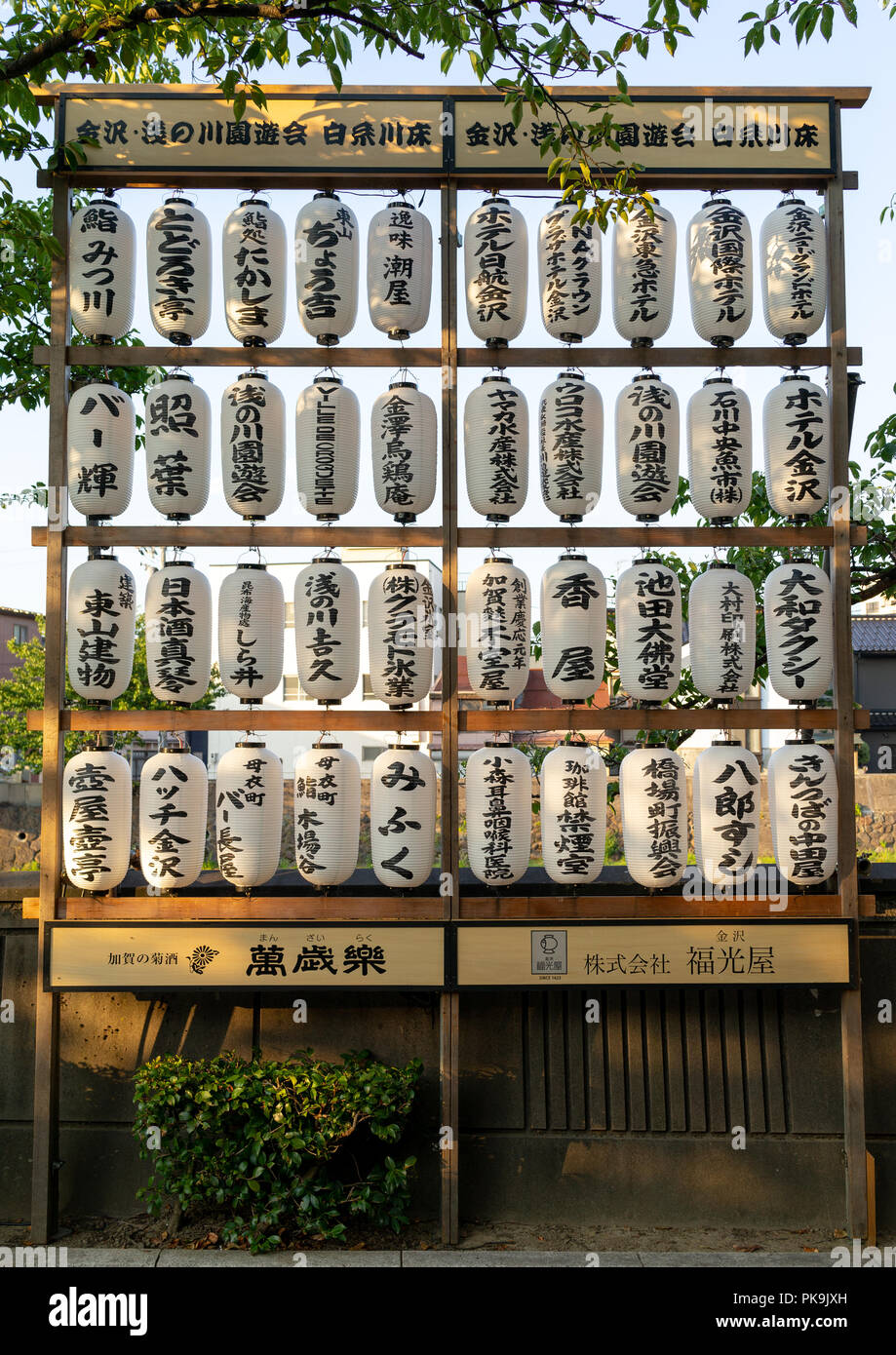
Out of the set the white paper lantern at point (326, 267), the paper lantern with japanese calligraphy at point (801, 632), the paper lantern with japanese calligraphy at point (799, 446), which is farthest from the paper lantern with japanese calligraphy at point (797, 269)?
the white paper lantern at point (326, 267)

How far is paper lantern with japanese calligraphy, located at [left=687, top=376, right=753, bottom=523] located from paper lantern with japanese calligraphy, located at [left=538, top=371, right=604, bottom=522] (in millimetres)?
653

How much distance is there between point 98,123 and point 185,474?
2.47 m

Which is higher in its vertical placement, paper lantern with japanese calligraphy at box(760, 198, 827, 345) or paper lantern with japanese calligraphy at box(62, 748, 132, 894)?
paper lantern with japanese calligraphy at box(760, 198, 827, 345)

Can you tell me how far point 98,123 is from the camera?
6.61 meters

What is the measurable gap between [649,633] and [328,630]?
2.09 meters

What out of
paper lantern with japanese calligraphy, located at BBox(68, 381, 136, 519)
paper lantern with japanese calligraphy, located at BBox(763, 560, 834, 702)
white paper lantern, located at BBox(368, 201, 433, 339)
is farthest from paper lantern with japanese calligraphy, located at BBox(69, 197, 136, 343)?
paper lantern with japanese calligraphy, located at BBox(763, 560, 834, 702)

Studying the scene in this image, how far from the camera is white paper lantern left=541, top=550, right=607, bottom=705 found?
641cm

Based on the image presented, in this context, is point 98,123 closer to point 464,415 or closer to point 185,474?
point 185,474

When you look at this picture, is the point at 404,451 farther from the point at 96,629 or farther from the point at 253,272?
the point at 96,629

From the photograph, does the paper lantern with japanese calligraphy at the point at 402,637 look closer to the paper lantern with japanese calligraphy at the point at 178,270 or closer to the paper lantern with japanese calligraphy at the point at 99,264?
the paper lantern with japanese calligraphy at the point at 178,270

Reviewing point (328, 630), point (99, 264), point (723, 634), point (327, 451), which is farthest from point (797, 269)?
point (99, 264)

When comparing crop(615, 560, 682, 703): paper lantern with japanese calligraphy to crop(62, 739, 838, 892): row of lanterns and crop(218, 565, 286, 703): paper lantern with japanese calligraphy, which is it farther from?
crop(218, 565, 286, 703): paper lantern with japanese calligraphy

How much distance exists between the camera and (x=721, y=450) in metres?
6.49

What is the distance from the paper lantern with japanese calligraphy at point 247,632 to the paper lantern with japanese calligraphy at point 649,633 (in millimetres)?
2253
